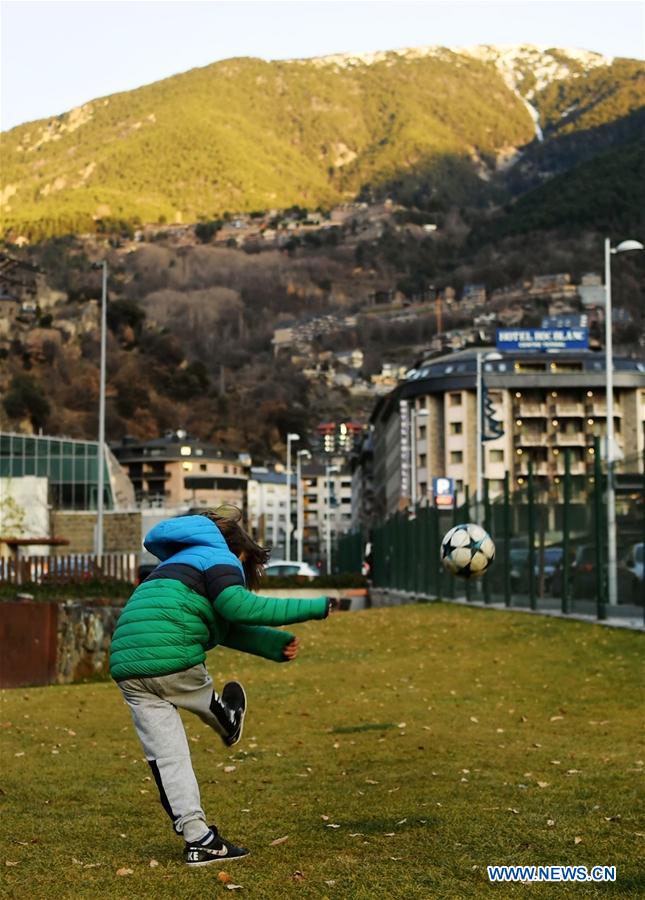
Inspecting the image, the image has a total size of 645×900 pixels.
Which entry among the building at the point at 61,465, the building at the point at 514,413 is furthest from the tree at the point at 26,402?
the building at the point at 61,465

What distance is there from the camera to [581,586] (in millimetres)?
23453

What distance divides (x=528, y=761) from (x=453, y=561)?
6.79 ft

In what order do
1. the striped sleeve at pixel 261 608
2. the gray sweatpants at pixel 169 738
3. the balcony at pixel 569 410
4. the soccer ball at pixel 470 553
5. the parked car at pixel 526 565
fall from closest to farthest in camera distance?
the striped sleeve at pixel 261 608 < the gray sweatpants at pixel 169 738 < the soccer ball at pixel 470 553 < the parked car at pixel 526 565 < the balcony at pixel 569 410

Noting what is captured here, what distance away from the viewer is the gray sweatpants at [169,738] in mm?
6453

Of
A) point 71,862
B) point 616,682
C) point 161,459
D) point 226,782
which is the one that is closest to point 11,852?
point 71,862

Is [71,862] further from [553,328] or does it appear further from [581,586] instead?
[553,328]

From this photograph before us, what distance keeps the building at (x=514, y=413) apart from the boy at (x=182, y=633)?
96306 mm

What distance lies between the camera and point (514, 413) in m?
109

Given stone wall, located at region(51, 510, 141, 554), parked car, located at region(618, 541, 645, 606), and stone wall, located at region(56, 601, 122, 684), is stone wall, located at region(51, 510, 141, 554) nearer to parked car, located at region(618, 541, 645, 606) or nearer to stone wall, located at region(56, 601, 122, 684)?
stone wall, located at region(56, 601, 122, 684)

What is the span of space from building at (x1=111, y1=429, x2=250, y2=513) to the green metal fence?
114 m

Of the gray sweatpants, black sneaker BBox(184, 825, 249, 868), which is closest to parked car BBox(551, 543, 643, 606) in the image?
black sneaker BBox(184, 825, 249, 868)

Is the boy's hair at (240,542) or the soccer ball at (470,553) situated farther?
the soccer ball at (470,553)

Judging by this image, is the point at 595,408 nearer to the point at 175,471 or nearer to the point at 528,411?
the point at 528,411

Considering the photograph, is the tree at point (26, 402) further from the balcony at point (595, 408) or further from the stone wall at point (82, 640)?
the stone wall at point (82, 640)
